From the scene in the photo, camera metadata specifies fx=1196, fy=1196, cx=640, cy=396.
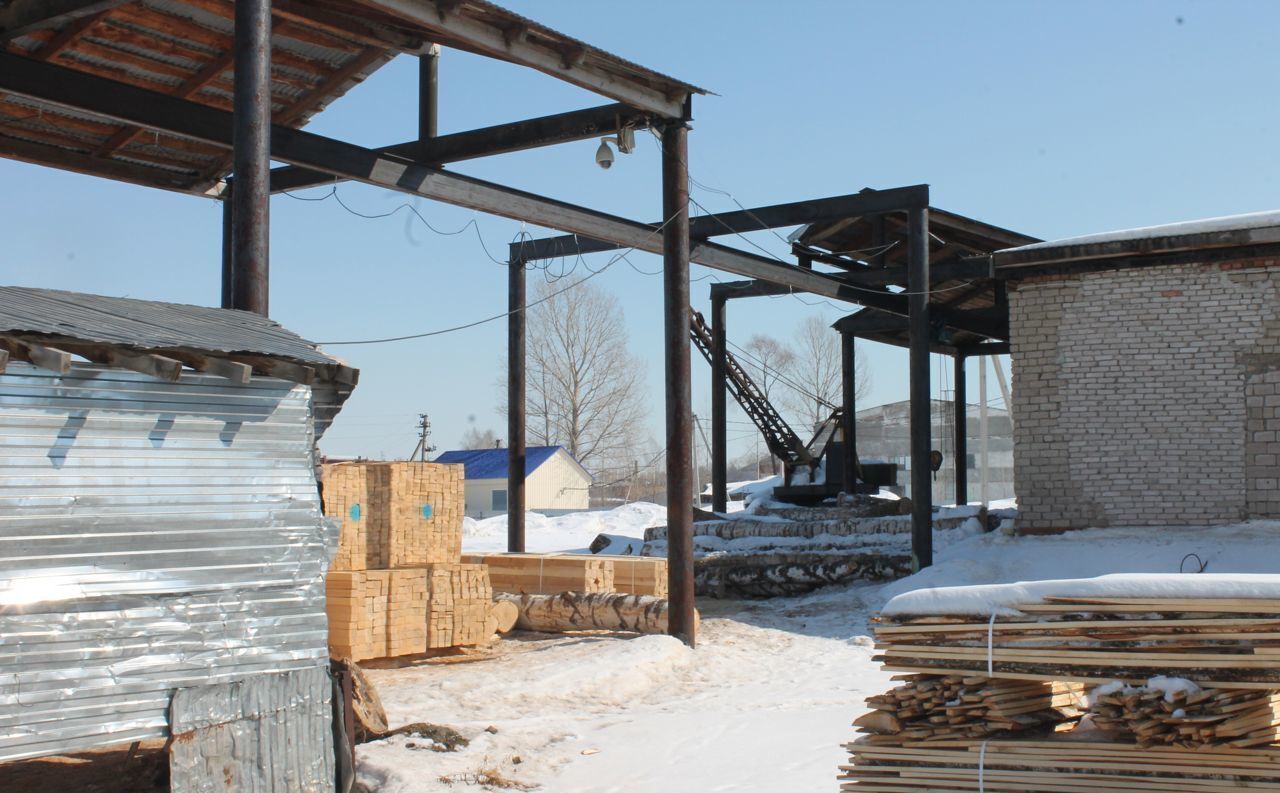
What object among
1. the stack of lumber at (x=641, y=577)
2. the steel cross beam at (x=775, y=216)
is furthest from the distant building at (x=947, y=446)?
the stack of lumber at (x=641, y=577)

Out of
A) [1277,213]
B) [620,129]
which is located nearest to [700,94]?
[620,129]

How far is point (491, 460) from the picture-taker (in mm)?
57594

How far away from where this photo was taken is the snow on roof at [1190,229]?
47.0 feet

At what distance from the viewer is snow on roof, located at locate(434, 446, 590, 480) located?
53156 mm

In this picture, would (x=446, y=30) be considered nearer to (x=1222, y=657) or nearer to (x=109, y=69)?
(x=109, y=69)

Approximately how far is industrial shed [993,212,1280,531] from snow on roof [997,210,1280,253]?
26 millimetres

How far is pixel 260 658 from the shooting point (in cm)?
681

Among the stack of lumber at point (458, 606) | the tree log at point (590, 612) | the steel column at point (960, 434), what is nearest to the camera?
the stack of lumber at point (458, 606)

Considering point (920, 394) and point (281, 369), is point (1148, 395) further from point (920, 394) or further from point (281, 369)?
point (281, 369)

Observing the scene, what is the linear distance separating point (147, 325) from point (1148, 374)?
12449mm

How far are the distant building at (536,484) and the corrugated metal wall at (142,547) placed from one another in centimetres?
4755

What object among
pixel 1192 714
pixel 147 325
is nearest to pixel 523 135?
pixel 147 325

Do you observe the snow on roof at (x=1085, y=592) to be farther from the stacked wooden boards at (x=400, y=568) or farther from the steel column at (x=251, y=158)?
the stacked wooden boards at (x=400, y=568)

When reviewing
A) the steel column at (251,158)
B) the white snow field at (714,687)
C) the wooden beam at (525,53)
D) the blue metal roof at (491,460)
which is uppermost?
the wooden beam at (525,53)
